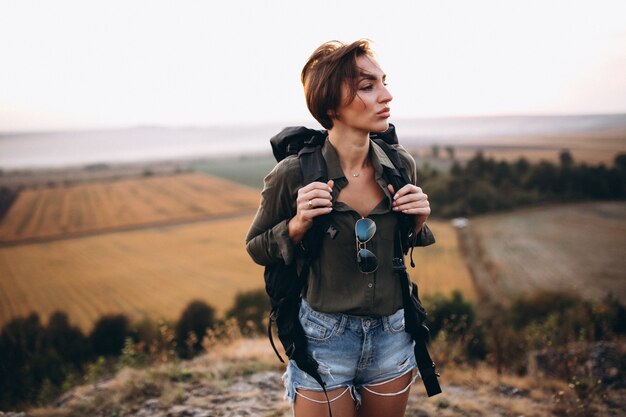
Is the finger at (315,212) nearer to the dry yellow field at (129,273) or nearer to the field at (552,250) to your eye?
the field at (552,250)

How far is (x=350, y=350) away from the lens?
5.25 feet

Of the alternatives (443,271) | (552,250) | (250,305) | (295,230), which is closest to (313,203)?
(295,230)

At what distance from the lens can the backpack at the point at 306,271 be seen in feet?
5.17

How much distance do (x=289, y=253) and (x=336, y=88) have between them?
2.10 feet

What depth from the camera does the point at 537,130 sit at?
32.7m

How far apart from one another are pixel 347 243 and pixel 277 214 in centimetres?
31

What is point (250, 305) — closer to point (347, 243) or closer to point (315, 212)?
point (347, 243)

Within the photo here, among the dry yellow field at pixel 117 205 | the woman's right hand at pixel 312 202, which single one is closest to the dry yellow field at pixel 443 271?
the woman's right hand at pixel 312 202

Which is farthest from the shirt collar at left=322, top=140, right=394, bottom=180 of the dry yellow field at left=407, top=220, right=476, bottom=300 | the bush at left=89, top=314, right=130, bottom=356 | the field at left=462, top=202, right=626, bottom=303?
the field at left=462, top=202, right=626, bottom=303

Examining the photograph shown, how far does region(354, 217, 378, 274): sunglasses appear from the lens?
1488mm

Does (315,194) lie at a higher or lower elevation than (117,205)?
higher

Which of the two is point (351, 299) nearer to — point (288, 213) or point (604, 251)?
point (288, 213)

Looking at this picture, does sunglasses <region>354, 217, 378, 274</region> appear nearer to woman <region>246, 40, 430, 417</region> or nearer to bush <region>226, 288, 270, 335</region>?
woman <region>246, 40, 430, 417</region>

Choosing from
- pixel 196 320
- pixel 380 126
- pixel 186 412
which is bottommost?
pixel 196 320
